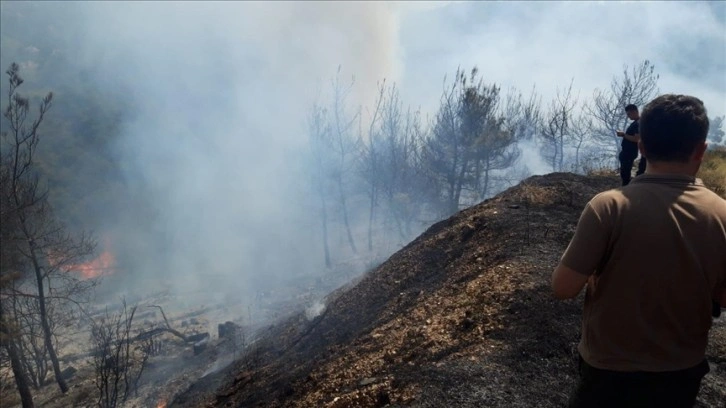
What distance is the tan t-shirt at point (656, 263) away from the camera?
162 centimetres

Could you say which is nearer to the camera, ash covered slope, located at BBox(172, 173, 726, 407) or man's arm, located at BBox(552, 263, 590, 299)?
man's arm, located at BBox(552, 263, 590, 299)

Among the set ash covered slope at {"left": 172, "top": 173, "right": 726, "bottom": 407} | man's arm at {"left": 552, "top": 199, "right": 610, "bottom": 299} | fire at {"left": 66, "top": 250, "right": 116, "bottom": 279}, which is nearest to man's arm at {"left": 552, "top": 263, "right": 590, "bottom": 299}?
man's arm at {"left": 552, "top": 199, "right": 610, "bottom": 299}

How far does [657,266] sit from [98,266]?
92.4 ft

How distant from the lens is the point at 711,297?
1.68m

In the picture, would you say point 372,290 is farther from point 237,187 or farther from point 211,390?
point 237,187

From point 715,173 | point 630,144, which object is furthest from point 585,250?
point 715,173

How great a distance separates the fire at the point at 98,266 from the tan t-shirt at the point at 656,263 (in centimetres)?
2455

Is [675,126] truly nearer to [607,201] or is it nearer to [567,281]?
[607,201]

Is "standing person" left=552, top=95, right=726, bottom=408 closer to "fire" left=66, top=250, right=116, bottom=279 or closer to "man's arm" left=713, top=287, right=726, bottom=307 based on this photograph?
"man's arm" left=713, top=287, right=726, bottom=307

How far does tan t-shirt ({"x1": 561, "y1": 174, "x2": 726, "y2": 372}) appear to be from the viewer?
1625 millimetres

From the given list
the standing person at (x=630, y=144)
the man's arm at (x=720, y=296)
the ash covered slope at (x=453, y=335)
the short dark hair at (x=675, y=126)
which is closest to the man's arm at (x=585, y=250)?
the short dark hair at (x=675, y=126)

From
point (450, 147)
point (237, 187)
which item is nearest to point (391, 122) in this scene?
point (450, 147)

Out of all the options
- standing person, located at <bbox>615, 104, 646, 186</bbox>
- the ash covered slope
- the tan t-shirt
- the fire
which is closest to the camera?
the tan t-shirt

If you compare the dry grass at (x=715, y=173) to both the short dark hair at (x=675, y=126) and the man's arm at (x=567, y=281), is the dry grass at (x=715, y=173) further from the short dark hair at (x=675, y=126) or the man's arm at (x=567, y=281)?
the man's arm at (x=567, y=281)
